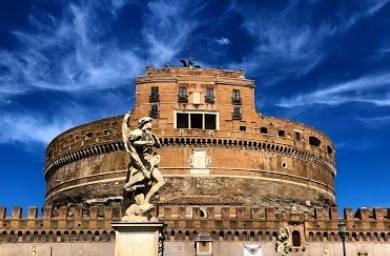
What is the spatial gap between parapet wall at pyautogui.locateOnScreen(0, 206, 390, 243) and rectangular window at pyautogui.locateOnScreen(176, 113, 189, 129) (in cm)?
1014

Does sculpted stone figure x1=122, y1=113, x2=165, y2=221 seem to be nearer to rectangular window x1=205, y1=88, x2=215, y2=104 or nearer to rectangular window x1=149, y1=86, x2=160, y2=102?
rectangular window x1=149, y1=86, x2=160, y2=102

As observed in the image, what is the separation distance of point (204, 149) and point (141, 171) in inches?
1547

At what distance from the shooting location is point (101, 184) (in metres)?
48.8

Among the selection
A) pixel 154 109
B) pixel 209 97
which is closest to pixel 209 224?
pixel 154 109

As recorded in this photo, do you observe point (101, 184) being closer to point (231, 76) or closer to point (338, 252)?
point (231, 76)

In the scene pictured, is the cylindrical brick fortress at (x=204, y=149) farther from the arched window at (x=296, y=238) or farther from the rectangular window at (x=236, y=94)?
the arched window at (x=296, y=238)

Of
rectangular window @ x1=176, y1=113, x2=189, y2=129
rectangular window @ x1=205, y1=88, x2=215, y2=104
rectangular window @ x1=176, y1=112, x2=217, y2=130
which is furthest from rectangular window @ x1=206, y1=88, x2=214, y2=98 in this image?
rectangular window @ x1=176, y1=113, x2=189, y2=129

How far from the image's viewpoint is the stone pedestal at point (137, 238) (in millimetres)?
7586

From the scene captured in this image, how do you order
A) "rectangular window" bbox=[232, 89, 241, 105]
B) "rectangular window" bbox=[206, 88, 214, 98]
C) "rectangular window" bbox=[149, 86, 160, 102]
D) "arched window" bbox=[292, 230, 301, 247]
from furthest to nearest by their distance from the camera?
"rectangular window" bbox=[232, 89, 241, 105]
"rectangular window" bbox=[206, 88, 214, 98]
"rectangular window" bbox=[149, 86, 160, 102]
"arched window" bbox=[292, 230, 301, 247]

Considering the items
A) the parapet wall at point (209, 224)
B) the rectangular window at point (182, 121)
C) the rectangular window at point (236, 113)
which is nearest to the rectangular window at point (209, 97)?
the rectangular window at point (236, 113)

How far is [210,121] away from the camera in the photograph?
48.7 metres

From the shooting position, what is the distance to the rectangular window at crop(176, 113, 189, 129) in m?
48.4

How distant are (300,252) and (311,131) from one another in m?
16.9

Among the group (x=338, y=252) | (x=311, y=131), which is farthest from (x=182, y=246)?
(x=311, y=131)
